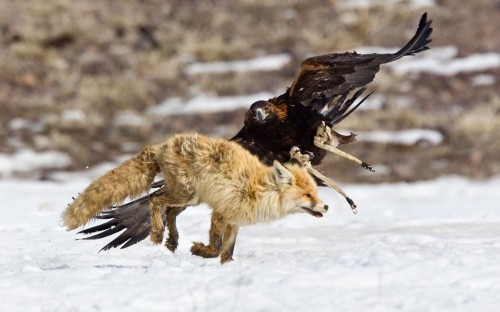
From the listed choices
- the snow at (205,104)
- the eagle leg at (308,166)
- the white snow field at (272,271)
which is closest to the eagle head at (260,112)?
the eagle leg at (308,166)

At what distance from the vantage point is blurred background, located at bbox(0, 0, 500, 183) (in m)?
13.8

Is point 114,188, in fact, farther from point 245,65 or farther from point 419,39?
point 245,65

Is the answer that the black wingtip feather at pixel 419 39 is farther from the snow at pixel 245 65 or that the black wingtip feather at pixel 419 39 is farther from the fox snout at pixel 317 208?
the snow at pixel 245 65

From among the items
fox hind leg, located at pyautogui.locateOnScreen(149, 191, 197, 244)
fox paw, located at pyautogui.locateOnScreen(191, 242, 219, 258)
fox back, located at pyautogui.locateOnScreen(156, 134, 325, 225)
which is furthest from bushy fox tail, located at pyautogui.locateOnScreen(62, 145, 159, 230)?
fox paw, located at pyautogui.locateOnScreen(191, 242, 219, 258)

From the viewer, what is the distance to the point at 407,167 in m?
12.7

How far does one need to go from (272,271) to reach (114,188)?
153 cm

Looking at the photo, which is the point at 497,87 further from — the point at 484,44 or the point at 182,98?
the point at 182,98

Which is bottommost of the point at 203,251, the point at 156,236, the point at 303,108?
the point at 203,251

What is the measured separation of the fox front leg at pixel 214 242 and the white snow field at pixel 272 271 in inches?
2.2

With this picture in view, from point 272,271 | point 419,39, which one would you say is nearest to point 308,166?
point 419,39

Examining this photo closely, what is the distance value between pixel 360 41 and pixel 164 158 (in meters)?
12.8

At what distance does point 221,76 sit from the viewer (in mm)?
17109

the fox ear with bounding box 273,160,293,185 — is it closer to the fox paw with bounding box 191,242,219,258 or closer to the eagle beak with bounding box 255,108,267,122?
the fox paw with bounding box 191,242,219,258

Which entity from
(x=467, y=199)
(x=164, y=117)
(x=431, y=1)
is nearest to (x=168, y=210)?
(x=467, y=199)
